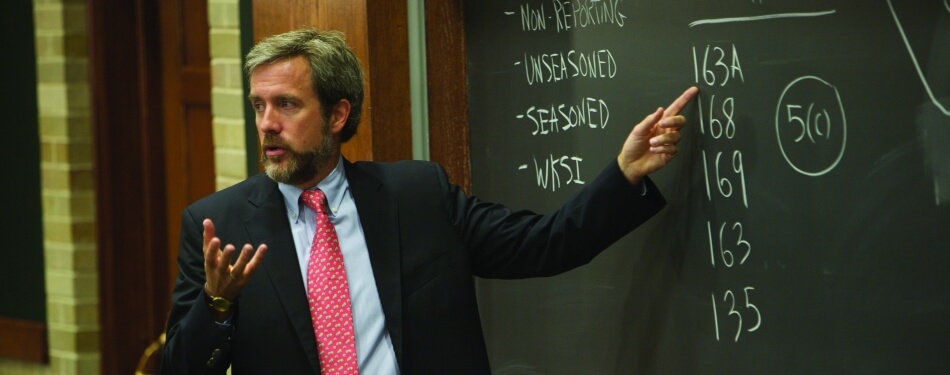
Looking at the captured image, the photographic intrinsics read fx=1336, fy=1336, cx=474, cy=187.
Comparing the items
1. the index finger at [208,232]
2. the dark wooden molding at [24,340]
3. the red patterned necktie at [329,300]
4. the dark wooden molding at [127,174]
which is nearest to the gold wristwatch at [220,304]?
the index finger at [208,232]

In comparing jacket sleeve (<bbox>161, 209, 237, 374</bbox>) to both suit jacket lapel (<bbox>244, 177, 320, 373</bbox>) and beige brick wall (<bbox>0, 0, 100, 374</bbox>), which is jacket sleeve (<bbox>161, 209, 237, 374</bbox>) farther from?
beige brick wall (<bbox>0, 0, 100, 374</bbox>)

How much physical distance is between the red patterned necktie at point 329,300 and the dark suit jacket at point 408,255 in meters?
0.03

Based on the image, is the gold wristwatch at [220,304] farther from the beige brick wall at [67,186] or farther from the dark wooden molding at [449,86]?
the beige brick wall at [67,186]

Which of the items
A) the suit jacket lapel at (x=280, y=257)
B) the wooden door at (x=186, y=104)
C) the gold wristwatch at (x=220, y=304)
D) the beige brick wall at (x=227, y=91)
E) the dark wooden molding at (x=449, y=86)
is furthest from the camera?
the wooden door at (x=186, y=104)

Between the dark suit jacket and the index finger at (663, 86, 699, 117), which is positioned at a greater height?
the index finger at (663, 86, 699, 117)

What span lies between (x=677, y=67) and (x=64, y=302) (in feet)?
11.3

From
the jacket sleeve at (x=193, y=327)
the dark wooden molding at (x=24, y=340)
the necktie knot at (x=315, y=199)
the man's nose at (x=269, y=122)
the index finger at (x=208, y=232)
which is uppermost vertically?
the man's nose at (x=269, y=122)

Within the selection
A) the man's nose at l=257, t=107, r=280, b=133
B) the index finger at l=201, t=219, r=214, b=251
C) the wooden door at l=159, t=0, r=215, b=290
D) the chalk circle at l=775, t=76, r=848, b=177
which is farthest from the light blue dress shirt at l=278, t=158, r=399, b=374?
the wooden door at l=159, t=0, r=215, b=290

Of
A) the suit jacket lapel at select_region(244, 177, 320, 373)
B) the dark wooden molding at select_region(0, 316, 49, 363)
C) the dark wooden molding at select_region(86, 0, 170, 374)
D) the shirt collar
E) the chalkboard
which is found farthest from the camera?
the dark wooden molding at select_region(0, 316, 49, 363)

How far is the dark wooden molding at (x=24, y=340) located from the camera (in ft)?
18.3

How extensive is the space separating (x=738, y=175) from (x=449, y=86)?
1.00 metres

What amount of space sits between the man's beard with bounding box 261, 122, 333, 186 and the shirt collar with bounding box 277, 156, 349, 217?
32 millimetres

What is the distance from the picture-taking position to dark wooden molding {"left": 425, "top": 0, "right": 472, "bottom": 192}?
3.43 meters

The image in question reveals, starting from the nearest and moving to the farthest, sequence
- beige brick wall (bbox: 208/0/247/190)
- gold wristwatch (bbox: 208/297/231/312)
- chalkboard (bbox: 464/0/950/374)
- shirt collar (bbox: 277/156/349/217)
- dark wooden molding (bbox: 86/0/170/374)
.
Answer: chalkboard (bbox: 464/0/950/374) < gold wristwatch (bbox: 208/297/231/312) < shirt collar (bbox: 277/156/349/217) < beige brick wall (bbox: 208/0/247/190) < dark wooden molding (bbox: 86/0/170/374)
